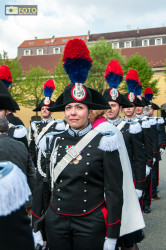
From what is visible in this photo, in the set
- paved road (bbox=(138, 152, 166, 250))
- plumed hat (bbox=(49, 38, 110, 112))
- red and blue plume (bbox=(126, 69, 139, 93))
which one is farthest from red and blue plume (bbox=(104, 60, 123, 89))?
paved road (bbox=(138, 152, 166, 250))

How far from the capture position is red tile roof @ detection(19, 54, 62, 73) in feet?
175

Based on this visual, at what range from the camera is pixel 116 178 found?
2.65m

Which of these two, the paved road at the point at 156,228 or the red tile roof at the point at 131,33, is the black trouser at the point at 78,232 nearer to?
the paved road at the point at 156,228

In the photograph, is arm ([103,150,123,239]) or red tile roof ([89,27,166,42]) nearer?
arm ([103,150,123,239])

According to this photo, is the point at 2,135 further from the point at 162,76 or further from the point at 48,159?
the point at 162,76

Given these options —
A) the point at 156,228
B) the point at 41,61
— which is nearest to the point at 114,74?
the point at 156,228

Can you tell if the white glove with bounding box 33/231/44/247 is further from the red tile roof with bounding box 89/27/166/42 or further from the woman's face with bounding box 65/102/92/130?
the red tile roof with bounding box 89/27/166/42

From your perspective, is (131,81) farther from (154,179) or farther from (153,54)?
(153,54)

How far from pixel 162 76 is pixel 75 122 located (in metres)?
46.4

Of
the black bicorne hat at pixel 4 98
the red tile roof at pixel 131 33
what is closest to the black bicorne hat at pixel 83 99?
the black bicorne hat at pixel 4 98

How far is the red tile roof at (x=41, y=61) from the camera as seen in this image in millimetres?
53469

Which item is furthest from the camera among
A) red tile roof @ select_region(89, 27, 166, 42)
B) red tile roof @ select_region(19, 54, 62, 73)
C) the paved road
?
red tile roof @ select_region(89, 27, 166, 42)

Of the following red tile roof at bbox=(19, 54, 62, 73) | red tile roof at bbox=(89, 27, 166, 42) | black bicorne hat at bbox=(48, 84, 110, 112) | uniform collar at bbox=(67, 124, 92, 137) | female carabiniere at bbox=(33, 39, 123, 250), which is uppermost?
red tile roof at bbox=(89, 27, 166, 42)

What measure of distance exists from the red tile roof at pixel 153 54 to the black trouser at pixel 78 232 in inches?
1878
